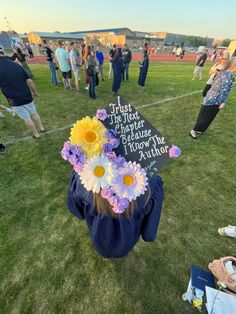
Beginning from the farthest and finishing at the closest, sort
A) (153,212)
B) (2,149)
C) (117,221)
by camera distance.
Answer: (2,149) < (153,212) < (117,221)

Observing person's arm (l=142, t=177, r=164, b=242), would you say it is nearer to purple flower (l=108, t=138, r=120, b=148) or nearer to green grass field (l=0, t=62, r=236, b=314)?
purple flower (l=108, t=138, r=120, b=148)

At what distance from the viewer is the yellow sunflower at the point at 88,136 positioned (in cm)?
118

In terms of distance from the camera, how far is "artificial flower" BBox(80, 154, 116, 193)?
1.17 metres

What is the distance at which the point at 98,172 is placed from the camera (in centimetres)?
119

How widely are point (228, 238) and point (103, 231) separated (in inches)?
81.4

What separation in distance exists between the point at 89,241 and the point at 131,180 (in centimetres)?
170

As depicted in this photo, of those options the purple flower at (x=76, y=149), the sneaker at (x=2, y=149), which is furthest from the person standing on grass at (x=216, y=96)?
the sneaker at (x=2, y=149)

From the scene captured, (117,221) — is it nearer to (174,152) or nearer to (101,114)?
(174,152)

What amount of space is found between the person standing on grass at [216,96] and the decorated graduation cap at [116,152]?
3333 millimetres

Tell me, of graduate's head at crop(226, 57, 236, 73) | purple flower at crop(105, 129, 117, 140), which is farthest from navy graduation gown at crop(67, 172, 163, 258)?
graduate's head at crop(226, 57, 236, 73)

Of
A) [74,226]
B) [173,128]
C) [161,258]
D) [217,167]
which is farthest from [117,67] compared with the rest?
[161,258]

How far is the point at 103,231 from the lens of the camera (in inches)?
61.0

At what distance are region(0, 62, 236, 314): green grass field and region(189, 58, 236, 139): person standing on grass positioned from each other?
50 centimetres

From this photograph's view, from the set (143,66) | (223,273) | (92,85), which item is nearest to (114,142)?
(223,273)
